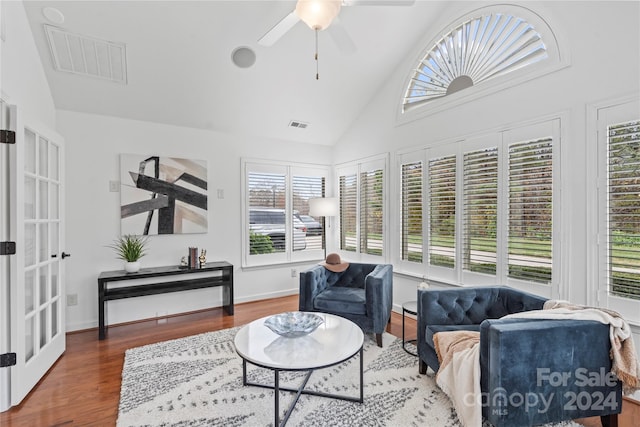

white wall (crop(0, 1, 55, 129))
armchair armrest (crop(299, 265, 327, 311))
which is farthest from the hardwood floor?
white wall (crop(0, 1, 55, 129))

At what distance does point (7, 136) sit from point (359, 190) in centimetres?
387

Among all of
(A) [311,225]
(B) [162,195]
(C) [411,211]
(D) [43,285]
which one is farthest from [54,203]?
(C) [411,211]

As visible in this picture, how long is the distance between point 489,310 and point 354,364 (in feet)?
4.11

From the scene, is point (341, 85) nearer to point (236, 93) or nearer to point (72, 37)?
point (236, 93)

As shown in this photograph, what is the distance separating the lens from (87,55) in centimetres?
312

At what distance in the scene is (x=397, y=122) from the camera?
13.5 feet

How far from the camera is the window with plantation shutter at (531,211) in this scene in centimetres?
271

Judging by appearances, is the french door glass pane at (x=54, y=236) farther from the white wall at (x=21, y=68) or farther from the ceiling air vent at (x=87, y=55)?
the ceiling air vent at (x=87, y=55)

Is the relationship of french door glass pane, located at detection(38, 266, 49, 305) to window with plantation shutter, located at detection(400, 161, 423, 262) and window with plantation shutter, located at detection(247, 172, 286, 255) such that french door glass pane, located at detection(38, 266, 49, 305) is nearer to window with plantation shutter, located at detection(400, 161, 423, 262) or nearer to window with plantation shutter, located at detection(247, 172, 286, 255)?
window with plantation shutter, located at detection(247, 172, 286, 255)

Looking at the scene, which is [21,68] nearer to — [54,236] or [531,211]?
[54,236]

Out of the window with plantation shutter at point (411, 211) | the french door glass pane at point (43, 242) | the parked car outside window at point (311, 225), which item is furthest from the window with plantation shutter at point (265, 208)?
the french door glass pane at point (43, 242)

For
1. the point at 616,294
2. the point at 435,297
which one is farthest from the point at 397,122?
the point at 616,294

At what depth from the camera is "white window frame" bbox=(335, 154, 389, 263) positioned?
4328 millimetres

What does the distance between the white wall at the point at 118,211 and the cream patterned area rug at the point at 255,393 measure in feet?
3.92
